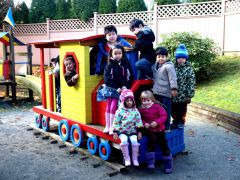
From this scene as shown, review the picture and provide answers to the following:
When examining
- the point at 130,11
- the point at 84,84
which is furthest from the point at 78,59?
the point at 130,11

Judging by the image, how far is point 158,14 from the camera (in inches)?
637

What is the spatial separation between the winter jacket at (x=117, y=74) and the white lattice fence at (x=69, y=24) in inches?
582

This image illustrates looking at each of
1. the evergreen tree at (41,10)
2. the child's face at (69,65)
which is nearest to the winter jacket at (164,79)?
the child's face at (69,65)

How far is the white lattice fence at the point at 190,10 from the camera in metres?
14.6

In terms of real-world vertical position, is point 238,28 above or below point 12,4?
below

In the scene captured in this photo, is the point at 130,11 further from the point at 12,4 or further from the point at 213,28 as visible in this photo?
the point at 12,4

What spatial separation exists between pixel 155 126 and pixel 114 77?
949 millimetres

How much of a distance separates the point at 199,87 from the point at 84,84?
5948mm

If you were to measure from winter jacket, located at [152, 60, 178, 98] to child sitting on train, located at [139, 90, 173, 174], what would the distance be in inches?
9.8

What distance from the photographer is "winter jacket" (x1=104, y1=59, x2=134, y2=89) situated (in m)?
4.71

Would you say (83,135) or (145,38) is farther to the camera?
(83,135)

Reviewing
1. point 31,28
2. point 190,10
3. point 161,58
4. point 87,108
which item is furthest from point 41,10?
point 161,58

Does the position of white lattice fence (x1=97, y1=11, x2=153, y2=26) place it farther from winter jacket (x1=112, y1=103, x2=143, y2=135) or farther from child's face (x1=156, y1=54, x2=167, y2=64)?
winter jacket (x1=112, y1=103, x2=143, y2=135)

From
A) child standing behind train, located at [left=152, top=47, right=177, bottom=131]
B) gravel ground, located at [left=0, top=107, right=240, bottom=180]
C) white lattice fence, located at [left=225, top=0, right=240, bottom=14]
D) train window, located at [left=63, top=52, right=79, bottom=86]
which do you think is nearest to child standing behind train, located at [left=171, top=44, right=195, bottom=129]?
child standing behind train, located at [left=152, top=47, right=177, bottom=131]
